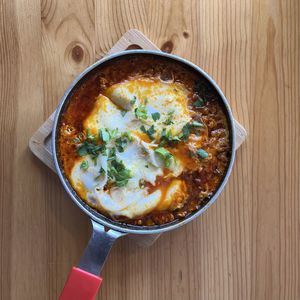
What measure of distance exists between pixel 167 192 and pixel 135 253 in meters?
0.24

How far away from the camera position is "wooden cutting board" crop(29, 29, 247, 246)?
126cm

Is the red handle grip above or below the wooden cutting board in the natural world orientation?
below

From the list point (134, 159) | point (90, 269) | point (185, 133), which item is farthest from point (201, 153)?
point (90, 269)

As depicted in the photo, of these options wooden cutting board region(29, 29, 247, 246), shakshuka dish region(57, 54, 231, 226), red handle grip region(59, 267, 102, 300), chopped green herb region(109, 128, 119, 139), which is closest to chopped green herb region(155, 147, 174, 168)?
shakshuka dish region(57, 54, 231, 226)

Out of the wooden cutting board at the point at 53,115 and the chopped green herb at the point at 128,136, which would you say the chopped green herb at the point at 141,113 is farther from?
the wooden cutting board at the point at 53,115

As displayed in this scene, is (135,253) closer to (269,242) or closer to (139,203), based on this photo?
(139,203)

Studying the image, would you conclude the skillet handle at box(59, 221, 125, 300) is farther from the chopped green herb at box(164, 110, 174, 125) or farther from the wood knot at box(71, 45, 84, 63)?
the wood knot at box(71, 45, 84, 63)

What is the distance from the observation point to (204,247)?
1330 millimetres

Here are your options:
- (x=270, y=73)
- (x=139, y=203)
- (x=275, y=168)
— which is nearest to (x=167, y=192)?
(x=139, y=203)

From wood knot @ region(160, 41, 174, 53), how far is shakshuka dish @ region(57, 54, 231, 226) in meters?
0.11

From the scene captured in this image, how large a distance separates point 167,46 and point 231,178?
40cm

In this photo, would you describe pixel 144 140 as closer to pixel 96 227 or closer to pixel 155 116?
pixel 155 116

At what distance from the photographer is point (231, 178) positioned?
1.32 metres

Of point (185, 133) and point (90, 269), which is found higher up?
point (185, 133)
